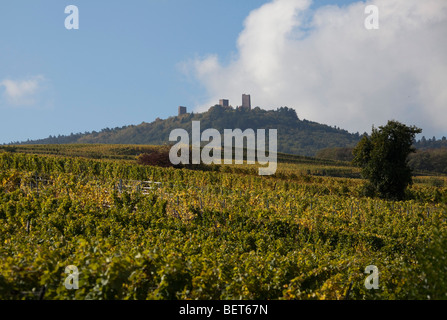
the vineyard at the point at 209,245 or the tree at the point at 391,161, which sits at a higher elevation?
the tree at the point at 391,161

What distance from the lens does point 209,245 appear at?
982 centimetres

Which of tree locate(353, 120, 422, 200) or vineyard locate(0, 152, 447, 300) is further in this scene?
tree locate(353, 120, 422, 200)

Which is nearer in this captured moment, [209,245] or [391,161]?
[209,245]

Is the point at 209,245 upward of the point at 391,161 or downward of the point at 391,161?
downward

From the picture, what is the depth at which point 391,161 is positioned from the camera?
1305 inches

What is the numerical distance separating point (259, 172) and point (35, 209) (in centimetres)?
3643

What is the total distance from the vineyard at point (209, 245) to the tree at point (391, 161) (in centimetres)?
1107

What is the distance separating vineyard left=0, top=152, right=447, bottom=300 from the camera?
5.49m

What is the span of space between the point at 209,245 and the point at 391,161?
27.7 meters

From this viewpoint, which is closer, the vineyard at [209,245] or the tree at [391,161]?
the vineyard at [209,245]

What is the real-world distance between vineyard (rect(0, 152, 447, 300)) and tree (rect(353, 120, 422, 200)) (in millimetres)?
11074

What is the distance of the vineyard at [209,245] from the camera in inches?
216
